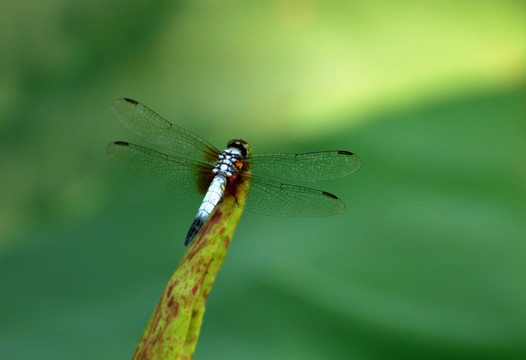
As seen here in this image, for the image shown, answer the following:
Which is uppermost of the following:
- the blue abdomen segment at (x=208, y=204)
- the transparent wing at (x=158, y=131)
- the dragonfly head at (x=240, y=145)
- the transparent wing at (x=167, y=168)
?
the transparent wing at (x=158, y=131)

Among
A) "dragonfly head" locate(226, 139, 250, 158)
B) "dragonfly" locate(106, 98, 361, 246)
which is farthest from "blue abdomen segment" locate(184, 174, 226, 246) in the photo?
"dragonfly head" locate(226, 139, 250, 158)

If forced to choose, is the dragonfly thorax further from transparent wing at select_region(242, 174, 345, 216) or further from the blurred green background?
the blurred green background

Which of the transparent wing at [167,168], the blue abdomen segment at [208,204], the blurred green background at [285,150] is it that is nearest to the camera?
the blurred green background at [285,150]

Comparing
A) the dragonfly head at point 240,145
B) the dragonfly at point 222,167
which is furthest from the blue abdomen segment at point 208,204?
the dragonfly head at point 240,145

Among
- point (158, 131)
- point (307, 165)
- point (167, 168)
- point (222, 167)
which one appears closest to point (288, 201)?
point (307, 165)

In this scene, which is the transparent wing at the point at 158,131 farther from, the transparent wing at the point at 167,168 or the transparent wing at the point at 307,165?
the transparent wing at the point at 307,165

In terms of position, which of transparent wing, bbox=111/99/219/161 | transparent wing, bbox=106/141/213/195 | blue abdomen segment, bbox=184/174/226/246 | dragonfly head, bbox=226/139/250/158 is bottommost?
blue abdomen segment, bbox=184/174/226/246

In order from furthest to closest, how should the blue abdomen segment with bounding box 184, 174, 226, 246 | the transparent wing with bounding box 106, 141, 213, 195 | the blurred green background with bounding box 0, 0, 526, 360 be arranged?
the transparent wing with bounding box 106, 141, 213, 195, the blue abdomen segment with bounding box 184, 174, 226, 246, the blurred green background with bounding box 0, 0, 526, 360

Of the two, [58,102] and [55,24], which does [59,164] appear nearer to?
[58,102]

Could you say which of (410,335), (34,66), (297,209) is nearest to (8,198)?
(34,66)
